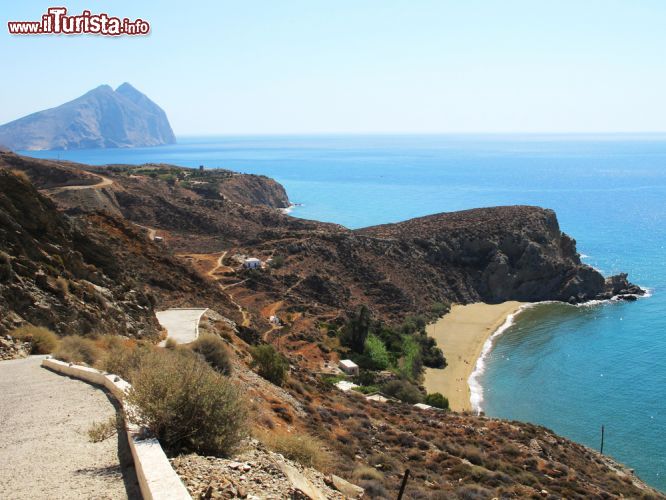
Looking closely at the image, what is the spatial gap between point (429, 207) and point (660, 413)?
88491mm

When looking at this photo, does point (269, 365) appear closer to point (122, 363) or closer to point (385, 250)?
point (122, 363)

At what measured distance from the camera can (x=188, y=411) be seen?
22.6 ft

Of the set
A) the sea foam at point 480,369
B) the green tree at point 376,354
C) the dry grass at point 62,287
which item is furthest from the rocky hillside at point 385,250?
the dry grass at point 62,287

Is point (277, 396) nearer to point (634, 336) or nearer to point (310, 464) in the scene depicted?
point (310, 464)

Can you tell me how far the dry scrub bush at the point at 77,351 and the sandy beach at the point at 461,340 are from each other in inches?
951

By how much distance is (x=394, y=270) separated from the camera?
53594 millimetres

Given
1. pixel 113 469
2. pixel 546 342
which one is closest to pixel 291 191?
pixel 546 342

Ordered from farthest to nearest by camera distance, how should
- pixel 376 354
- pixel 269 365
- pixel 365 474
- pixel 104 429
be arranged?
pixel 376 354 < pixel 269 365 < pixel 365 474 < pixel 104 429

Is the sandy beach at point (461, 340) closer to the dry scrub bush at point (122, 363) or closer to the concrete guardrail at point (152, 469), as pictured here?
the dry scrub bush at point (122, 363)

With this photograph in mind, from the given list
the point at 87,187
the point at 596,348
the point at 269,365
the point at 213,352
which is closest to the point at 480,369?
the point at 596,348

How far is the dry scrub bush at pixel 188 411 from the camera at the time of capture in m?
6.73

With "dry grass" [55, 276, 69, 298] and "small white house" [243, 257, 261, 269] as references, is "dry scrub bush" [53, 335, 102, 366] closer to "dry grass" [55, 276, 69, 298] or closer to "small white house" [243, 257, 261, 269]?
"dry grass" [55, 276, 69, 298]

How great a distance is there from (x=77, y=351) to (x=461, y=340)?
3754cm

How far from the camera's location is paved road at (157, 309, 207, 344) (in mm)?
17509
